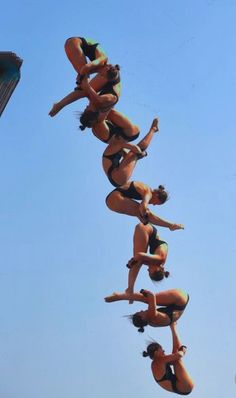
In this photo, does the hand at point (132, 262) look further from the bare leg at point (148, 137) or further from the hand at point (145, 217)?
the bare leg at point (148, 137)

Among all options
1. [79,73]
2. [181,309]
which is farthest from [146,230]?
[79,73]

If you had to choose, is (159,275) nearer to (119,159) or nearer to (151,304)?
(151,304)

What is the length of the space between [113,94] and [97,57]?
1.62ft

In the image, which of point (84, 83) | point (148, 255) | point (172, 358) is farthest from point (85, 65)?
point (172, 358)

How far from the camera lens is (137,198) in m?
6.30

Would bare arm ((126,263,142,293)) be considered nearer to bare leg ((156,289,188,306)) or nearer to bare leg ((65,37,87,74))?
bare leg ((156,289,188,306))

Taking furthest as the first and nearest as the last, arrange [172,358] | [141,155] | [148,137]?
[148,137]
[141,155]
[172,358]

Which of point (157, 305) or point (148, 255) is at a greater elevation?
point (148, 255)

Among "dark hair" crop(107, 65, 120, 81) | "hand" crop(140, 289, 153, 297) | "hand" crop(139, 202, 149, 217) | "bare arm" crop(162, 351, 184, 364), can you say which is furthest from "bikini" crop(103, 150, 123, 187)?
"bare arm" crop(162, 351, 184, 364)

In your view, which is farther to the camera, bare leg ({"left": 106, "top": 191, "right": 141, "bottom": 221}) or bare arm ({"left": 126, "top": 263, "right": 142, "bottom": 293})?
bare leg ({"left": 106, "top": 191, "right": 141, "bottom": 221})

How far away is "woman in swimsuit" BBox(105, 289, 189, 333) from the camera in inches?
229

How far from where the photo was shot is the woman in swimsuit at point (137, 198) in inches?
245

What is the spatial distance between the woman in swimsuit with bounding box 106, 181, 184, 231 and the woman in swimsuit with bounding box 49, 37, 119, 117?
1161 mm

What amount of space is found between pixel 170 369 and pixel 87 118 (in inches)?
113
